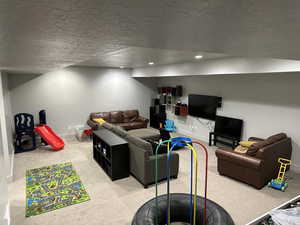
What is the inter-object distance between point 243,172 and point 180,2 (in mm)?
3822

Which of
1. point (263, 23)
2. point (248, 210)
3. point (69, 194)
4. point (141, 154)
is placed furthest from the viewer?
point (141, 154)

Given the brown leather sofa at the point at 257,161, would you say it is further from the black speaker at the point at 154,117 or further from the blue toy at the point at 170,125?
the black speaker at the point at 154,117

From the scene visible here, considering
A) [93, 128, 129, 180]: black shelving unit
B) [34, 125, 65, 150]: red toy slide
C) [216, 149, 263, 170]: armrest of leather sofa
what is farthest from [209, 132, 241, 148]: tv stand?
[34, 125, 65, 150]: red toy slide

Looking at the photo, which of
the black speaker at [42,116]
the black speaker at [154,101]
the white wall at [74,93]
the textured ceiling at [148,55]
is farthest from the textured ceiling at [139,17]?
the black speaker at [154,101]

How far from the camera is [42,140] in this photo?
19.1ft

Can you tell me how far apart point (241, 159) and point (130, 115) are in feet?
16.3

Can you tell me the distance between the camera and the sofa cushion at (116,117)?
733 cm

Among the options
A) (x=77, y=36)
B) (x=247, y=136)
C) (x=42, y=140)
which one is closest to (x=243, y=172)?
(x=247, y=136)

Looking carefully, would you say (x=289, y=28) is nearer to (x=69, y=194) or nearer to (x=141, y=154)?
(x=141, y=154)

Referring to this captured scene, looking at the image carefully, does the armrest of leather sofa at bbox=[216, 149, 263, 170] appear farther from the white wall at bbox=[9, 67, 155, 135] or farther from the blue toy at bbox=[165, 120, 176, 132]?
the white wall at bbox=[9, 67, 155, 135]

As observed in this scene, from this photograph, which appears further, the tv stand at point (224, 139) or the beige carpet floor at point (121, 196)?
the tv stand at point (224, 139)

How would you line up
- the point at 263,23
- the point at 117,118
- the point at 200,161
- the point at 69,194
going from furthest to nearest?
the point at 117,118
the point at 200,161
the point at 69,194
the point at 263,23

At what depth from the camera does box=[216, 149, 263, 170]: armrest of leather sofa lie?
11.1 feet

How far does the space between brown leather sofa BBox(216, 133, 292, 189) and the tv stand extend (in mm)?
1279
